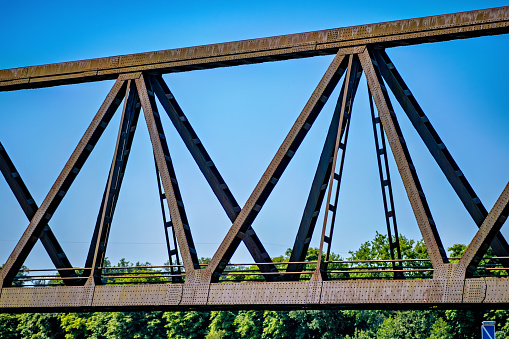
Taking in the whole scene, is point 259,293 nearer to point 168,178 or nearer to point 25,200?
point 168,178

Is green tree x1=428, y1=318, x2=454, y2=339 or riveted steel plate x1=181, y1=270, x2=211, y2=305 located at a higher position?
green tree x1=428, y1=318, x2=454, y2=339

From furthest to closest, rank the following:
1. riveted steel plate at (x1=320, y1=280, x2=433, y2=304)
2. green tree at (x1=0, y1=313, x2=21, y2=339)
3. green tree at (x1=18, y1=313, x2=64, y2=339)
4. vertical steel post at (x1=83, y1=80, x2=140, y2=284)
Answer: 1. green tree at (x1=0, y1=313, x2=21, y2=339)
2. green tree at (x1=18, y1=313, x2=64, y2=339)
3. vertical steel post at (x1=83, y1=80, x2=140, y2=284)
4. riveted steel plate at (x1=320, y1=280, x2=433, y2=304)

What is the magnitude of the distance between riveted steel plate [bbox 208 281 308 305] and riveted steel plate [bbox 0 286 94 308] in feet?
11.0

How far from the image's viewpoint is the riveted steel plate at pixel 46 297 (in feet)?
67.0

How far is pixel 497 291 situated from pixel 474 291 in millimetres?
473

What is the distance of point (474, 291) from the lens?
16.6 m

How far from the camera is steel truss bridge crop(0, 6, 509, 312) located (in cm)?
1727

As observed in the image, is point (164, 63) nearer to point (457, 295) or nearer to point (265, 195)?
point (265, 195)

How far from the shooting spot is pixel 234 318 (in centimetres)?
8038

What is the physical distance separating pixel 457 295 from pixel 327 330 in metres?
60.9

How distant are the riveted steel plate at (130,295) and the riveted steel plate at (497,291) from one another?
23.6 ft

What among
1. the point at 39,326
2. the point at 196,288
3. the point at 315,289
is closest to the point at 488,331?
the point at 315,289

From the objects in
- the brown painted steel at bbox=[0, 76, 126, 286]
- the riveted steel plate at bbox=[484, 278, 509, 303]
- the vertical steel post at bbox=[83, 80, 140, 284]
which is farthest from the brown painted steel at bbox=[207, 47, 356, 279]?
the riveted steel plate at bbox=[484, 278, 509, 303]

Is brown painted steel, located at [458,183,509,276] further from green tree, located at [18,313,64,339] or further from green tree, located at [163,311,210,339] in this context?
green tree, located at [18,313,64,339]
